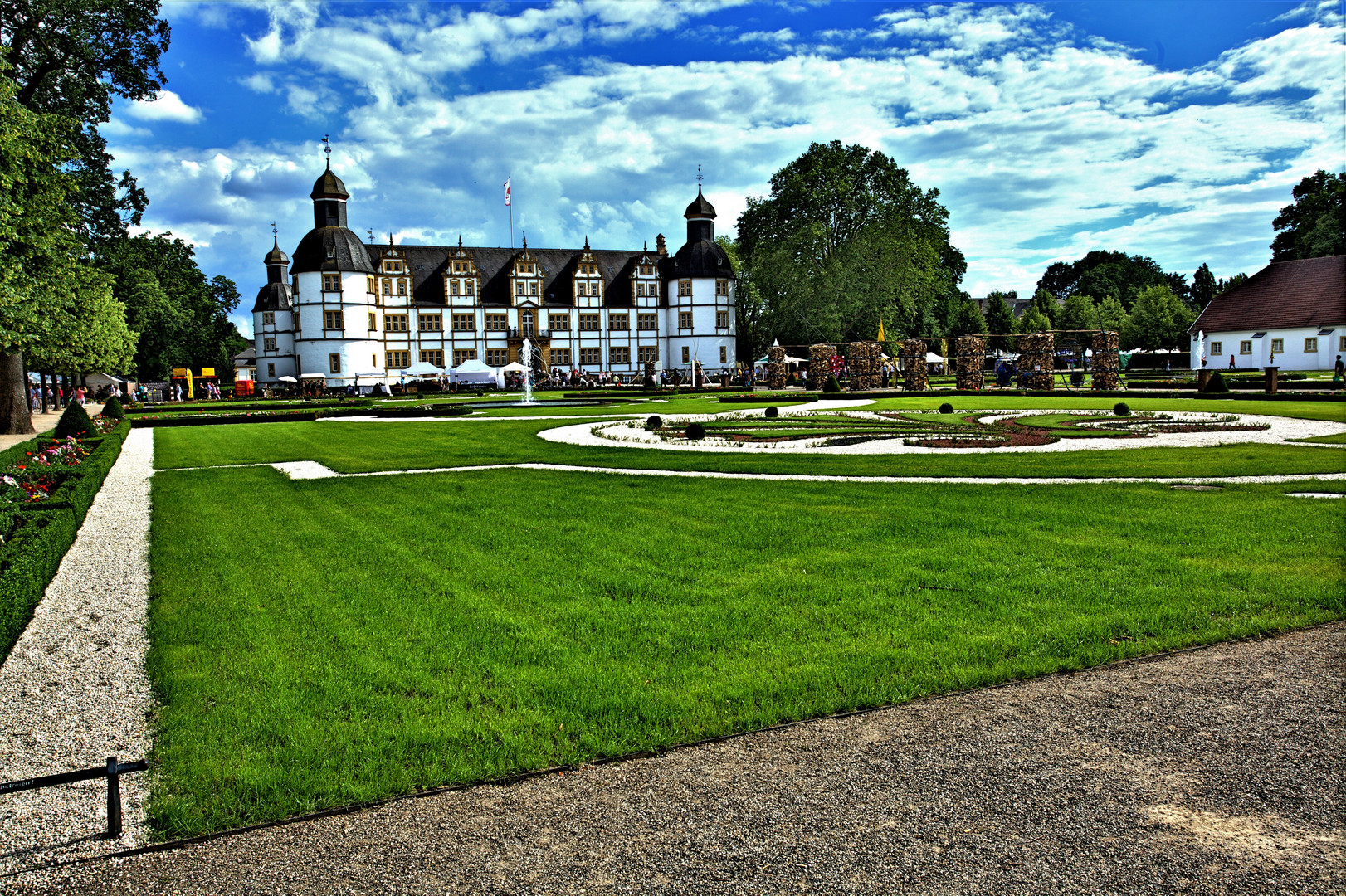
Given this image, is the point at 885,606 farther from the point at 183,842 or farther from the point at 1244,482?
the point at 1244,482

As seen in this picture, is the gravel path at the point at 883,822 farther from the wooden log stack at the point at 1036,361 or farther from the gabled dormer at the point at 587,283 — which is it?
the gabled dormer at the point at 587,283

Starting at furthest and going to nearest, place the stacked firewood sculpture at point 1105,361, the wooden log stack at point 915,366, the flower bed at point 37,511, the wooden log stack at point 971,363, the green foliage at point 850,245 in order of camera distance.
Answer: the green foliage at point 850,245, the wooden log stack at point 915,366, the wooden log stack at point 971,363, the stacked firewood sculpture at point 1105,361, the flower bed at point 37,511

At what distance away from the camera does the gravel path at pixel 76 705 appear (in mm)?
Answer: 3816

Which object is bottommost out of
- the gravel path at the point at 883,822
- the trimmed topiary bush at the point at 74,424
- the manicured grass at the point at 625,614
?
the gravel path at the point at 883,822

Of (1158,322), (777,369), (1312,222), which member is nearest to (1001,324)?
(1158,322)

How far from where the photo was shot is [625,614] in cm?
644

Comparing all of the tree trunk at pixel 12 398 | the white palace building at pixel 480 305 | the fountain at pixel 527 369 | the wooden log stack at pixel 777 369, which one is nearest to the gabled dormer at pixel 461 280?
the white palace building at pixel 480 305

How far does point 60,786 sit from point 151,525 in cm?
754

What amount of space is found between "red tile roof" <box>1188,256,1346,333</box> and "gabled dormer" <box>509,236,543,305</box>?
50.2 meters

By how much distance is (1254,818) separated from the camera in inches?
143

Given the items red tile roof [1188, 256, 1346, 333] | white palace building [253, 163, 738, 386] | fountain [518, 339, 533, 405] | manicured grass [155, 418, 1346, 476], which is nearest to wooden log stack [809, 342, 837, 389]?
fountain [518, 339, 533, 405]

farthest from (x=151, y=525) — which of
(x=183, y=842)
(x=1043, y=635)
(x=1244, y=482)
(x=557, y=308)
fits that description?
(x=557, y=308)

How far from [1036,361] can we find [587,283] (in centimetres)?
4144

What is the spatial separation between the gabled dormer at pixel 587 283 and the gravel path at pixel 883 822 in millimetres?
71109
